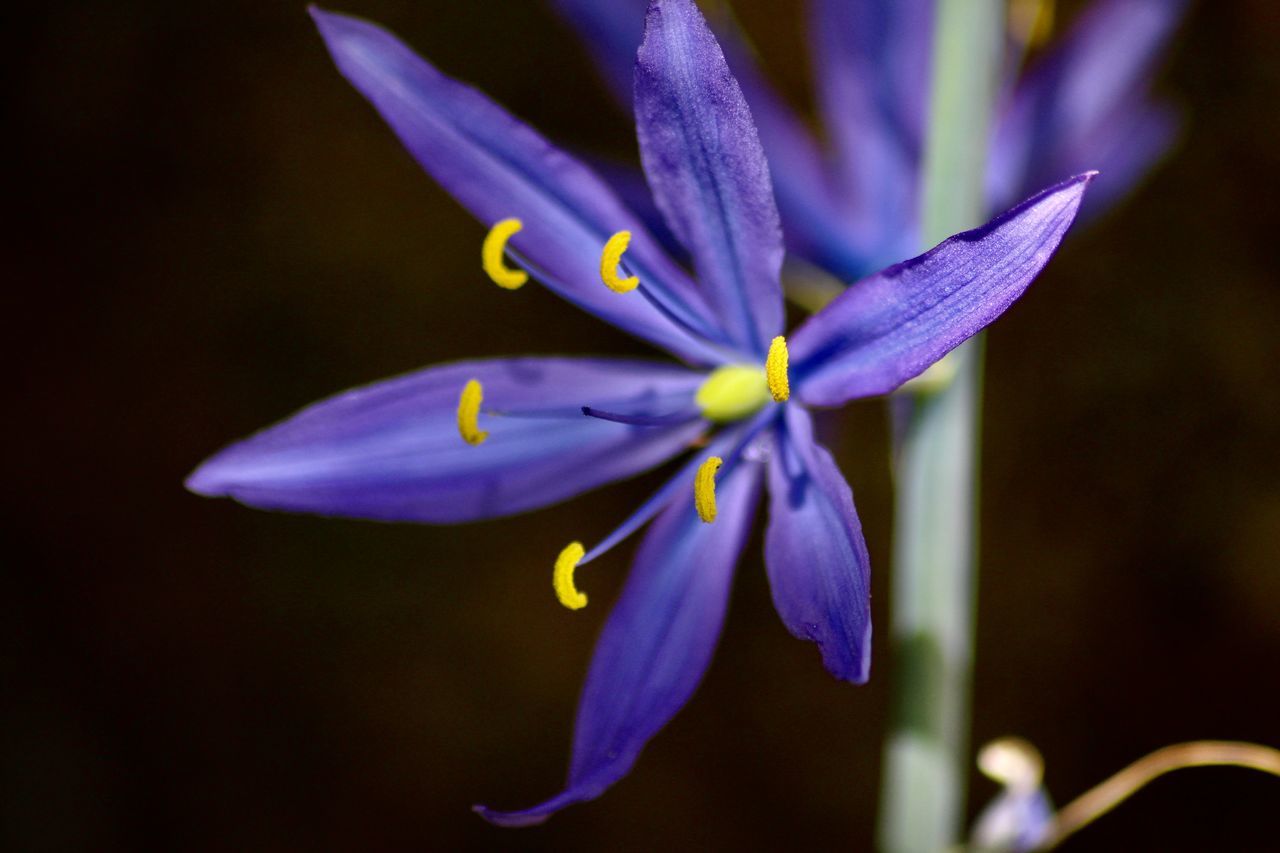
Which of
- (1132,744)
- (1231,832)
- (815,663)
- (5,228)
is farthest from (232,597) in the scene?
(1231,832)

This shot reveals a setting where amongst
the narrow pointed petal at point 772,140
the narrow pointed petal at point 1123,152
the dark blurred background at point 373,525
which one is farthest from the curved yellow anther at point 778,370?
the dark blurred background at point 373,525

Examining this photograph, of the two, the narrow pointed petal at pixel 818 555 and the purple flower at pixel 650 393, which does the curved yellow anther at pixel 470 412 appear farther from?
the narrow pointed petal at pixel 818 555

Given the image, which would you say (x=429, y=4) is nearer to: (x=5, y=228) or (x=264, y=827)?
(x=5, y=228)

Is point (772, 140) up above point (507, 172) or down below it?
above

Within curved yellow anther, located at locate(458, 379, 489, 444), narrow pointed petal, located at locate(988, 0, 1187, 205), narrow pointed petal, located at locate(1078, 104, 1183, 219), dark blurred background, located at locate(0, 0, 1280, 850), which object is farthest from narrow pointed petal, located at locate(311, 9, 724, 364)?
dark blurred background, located at locate(0, 0, 1280, 850)

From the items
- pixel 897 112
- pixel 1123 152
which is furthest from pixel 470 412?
pixel 1123 152

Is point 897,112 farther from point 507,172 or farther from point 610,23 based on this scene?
point 507,172
